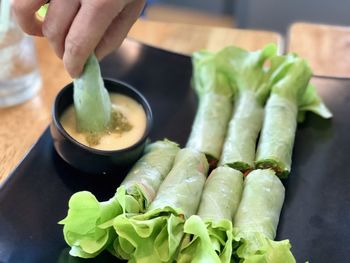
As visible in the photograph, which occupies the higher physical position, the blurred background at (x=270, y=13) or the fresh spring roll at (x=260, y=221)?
the fresh spring roll at (x=260, y=221)

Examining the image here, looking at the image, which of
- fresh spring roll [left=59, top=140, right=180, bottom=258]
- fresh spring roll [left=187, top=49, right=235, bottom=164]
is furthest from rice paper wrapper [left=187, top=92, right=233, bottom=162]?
fresh spring roll [left=59, top=140, right=180, bottom=258]

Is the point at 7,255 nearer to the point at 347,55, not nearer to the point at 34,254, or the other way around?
the point at 34,254

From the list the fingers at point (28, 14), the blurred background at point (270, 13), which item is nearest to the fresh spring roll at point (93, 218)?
the fingers at point (28, 14)

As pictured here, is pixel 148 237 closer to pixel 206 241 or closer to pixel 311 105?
pixel 206 241

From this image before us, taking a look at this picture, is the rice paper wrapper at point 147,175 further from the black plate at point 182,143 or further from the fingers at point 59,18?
the fingers at point 59,18

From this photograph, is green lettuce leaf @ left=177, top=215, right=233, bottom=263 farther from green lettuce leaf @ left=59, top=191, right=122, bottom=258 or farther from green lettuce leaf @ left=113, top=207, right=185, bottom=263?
green lettuce leaf @ left=59, top=191, right=122, bottom=258
